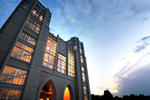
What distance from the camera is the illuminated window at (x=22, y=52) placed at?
14788mm

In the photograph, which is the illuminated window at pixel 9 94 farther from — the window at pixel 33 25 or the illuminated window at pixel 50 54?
the window at pixel 33 25

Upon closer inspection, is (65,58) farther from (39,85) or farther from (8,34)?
(8,34)

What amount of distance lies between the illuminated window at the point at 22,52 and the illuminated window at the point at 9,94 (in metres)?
5.50

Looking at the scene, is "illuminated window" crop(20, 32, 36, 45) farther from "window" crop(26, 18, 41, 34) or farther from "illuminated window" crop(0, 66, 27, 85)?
"illuminated window" crop(0, 66, 27, 85)

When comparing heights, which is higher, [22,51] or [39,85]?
[22,51]

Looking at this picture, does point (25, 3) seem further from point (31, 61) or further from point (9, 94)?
point (9, 94)

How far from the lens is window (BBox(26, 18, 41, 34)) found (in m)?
19.4

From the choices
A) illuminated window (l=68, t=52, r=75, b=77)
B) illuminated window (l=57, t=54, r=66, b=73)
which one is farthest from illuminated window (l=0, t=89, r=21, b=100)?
illuminated window (l=68, t=52, r=75, b=77)

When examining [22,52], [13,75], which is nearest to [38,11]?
[22,52]

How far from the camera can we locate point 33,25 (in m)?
20.3

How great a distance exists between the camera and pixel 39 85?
54.9ft

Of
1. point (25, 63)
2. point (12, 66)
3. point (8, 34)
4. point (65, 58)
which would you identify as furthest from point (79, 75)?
point (8, 34)

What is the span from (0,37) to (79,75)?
2334cm

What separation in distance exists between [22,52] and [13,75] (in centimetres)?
448
